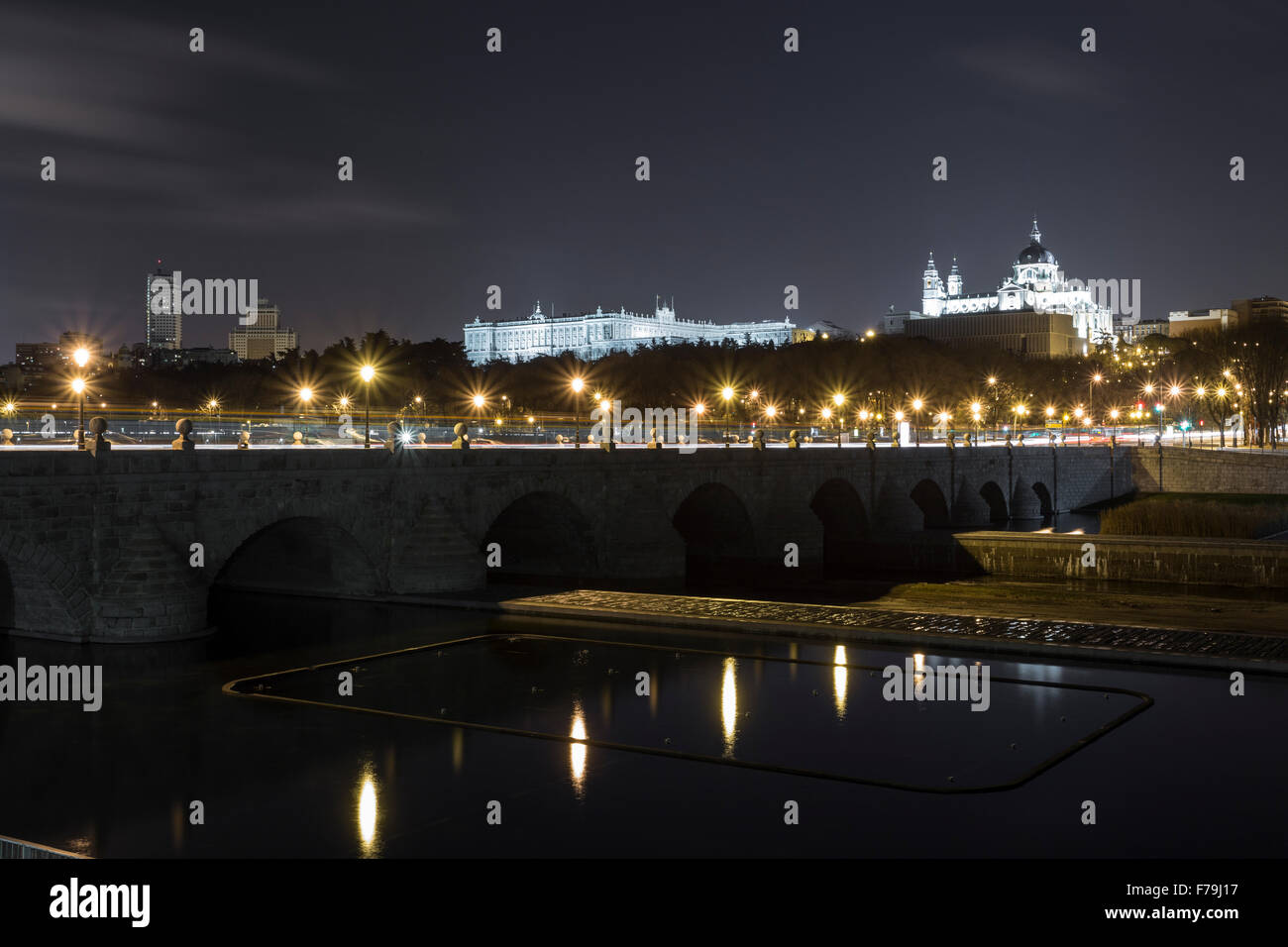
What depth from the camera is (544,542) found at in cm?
3822

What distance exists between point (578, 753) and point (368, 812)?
343 centimetres

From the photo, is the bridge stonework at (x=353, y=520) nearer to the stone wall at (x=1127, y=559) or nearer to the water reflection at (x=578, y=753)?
the stone wall at (x=1127, y=559)

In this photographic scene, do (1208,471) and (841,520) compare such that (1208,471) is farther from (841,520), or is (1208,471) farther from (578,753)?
(578,753)

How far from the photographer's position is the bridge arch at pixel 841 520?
51.7 meters

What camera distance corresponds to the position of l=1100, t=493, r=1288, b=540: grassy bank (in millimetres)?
53719

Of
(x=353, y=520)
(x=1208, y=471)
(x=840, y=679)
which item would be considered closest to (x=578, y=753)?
(x=840, y=679)

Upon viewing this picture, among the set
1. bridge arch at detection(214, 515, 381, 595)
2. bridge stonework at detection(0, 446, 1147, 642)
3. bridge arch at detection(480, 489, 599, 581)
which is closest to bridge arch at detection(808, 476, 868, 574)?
bridge stonework at detection(0, 446, 1147, 642)

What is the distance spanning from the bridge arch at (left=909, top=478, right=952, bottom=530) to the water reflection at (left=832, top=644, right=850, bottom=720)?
4075 centimetres

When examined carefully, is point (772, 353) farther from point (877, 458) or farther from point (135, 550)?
point (135, 550)

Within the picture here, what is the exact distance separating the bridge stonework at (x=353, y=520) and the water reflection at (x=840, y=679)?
11.9 m

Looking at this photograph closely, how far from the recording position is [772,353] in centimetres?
13262

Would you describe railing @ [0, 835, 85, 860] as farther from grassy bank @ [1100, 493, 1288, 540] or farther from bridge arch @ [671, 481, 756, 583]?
grassy bank @ [1100, 493, 1288, 540]
